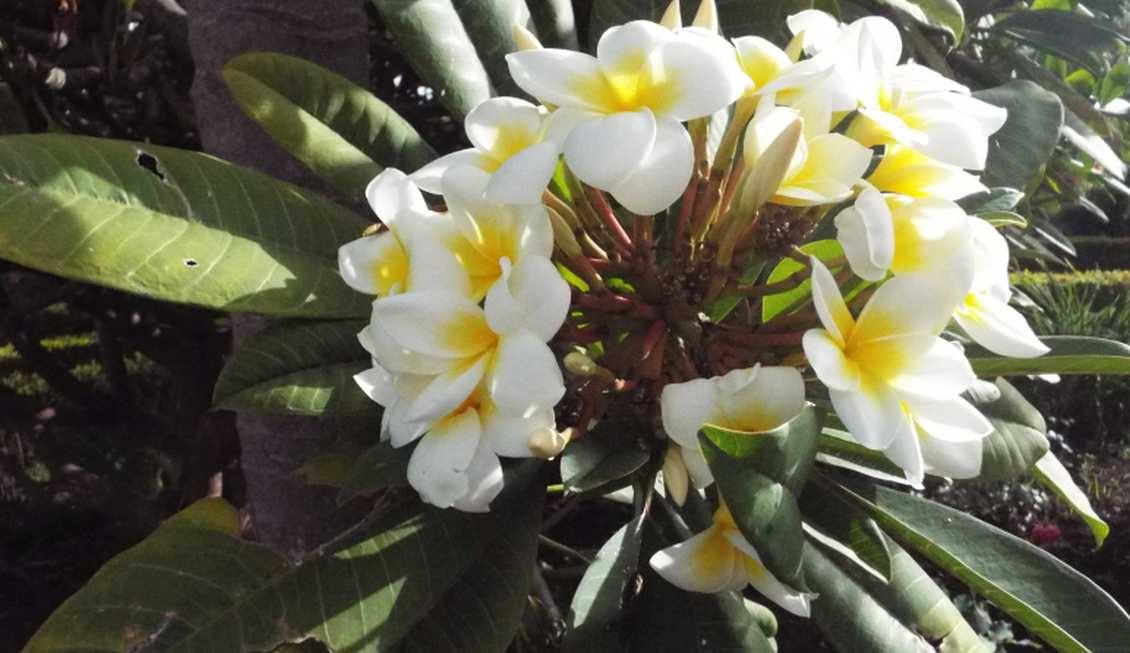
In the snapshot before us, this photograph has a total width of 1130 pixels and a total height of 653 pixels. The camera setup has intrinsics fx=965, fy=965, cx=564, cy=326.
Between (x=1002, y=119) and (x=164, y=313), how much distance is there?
1.82 meters

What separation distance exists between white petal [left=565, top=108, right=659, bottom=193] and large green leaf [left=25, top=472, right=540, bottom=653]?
0.36m

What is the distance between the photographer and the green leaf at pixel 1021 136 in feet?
3.49

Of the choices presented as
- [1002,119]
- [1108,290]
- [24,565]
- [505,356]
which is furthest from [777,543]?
[1108,290]

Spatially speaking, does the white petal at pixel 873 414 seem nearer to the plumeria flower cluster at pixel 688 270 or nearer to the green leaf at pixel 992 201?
the plumeria flower cluster at pixel 688 270

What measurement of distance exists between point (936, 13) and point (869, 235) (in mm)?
873

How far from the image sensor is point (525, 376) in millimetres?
632

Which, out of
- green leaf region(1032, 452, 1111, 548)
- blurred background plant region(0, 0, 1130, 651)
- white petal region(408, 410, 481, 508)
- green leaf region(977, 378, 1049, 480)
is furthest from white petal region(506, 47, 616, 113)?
blurred background plant region(0, 0, 1130, 651)

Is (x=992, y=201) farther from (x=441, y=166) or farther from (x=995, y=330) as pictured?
(x=441, y=166)

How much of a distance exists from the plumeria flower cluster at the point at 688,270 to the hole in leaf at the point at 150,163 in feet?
0.64

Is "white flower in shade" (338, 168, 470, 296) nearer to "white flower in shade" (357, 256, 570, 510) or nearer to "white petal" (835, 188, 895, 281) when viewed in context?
"white flower in shade" (357, 256, 570, 510)

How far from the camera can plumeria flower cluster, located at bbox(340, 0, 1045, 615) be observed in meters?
0.65

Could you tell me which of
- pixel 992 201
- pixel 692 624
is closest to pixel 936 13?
pixel 992 201

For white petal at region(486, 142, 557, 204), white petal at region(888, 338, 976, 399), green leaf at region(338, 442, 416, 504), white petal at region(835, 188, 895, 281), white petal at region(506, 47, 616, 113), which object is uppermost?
white petal at region(506, 47, 616, 113)

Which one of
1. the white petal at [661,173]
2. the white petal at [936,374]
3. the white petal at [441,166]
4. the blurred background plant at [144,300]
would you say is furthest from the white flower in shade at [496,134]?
the blurred background plant at [144,300]
